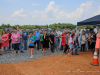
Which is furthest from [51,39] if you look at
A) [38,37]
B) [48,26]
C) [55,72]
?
[48,26]

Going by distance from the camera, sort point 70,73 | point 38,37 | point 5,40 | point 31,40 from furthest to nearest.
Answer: point 38,37
point 5,40
point 31,40
point 70,73

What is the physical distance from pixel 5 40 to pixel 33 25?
12.2m

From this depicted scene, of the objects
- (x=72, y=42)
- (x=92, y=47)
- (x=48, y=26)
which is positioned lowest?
(x=92, y=47)

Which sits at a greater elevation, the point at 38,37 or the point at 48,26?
the point at 48,26

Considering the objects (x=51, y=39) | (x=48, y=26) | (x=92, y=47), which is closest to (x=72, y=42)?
(x=51, y=39)

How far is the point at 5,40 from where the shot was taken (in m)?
7.34

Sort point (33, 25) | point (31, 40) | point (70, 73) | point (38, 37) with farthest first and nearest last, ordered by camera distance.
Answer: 1. point (33, 25)
2. point (38, 37)
3. point (31, 40)
4. point (70, 73)

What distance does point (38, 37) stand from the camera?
331 inches

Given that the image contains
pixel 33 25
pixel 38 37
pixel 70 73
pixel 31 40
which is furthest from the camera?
pixel 33 25

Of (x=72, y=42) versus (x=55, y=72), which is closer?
(x=55, y=72)

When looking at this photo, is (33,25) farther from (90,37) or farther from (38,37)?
(90,37)

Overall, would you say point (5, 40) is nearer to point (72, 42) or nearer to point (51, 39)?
point (51, 39)

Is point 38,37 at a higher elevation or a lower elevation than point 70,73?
higher

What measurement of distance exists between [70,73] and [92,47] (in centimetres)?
460
